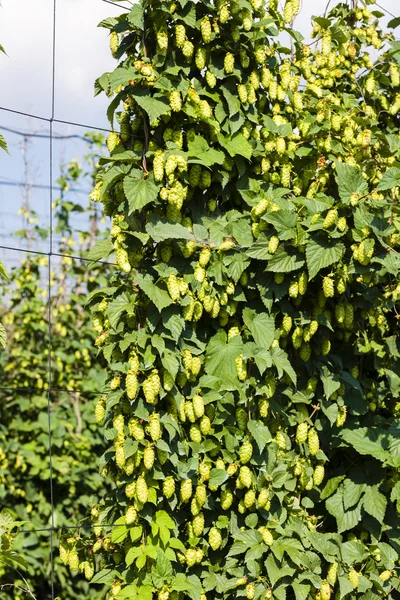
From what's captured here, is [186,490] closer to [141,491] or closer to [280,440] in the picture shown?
[141,491]

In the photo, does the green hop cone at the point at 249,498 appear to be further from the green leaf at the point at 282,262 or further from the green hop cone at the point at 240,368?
the green leaf at the point at 282,262

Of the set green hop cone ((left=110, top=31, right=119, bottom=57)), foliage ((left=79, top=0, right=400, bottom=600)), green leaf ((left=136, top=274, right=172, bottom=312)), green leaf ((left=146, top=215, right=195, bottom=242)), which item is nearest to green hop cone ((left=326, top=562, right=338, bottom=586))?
foliage ((left=79, top=0, right=400, bottom=600))

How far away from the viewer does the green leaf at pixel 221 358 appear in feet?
7.78

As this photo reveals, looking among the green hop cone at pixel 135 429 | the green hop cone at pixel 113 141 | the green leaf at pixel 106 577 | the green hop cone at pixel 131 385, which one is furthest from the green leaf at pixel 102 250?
the green leaf at pixel 106 577

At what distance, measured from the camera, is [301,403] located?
2602 millimetres

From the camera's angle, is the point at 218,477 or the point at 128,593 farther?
the point at 218,477

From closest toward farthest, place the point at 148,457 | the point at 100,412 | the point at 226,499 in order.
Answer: the point at 148,457
the point at 100,412
the point at 226,499

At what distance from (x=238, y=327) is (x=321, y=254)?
368 mm

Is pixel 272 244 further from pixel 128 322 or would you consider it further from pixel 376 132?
pixel 376 132

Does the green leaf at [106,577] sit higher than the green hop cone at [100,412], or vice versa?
the green hop cone at [100,412]

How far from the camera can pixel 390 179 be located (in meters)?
2.37

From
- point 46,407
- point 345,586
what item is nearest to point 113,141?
point 345,586

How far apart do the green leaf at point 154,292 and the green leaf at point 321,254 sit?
44 centimetres

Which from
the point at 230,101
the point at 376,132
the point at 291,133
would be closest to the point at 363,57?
the point at 376,132
